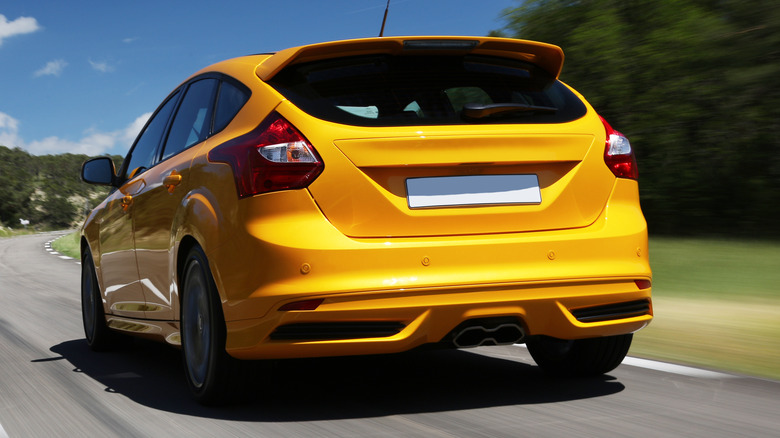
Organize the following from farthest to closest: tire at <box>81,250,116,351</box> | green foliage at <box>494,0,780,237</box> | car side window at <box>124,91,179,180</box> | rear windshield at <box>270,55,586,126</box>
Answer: green foliage at <box>494,0,780,237</box> < tire at <box>81,250,116,351</box> < car side window at <box>124,91,179,180</box> < rear windshield at <box>270,55,586,126</box>

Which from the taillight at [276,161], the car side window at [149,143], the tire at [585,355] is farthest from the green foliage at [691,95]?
the taillight at [276,161]

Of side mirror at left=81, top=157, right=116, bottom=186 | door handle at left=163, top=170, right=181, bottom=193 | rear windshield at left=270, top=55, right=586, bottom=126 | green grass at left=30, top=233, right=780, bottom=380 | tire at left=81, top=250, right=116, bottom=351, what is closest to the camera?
rear windshield at left=270, top=55, right=586, bottom=126

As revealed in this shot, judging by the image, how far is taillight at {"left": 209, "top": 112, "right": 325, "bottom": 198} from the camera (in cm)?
389

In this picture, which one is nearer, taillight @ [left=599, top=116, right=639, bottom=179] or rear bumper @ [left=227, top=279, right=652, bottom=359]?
rear bumper @ [left=227, top=279, right=652, bottom=359]

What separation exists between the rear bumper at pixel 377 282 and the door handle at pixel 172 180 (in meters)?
0.77

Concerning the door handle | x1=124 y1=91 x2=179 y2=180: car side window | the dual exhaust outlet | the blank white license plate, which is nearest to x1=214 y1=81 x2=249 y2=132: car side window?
the door handle

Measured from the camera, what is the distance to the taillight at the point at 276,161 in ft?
12.8

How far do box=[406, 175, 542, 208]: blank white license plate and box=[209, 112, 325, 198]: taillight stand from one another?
1.33ft

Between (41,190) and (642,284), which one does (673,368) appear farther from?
(41,190)

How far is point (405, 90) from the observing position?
4.13 meters

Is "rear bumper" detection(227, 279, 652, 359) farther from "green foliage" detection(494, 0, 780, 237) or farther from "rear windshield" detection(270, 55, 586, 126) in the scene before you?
"green foliage" detection(494, 0, 780, 237)

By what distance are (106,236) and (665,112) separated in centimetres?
902

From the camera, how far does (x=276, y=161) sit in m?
3.91

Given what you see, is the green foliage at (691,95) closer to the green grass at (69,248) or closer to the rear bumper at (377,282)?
the rear bumper at (377,282)
